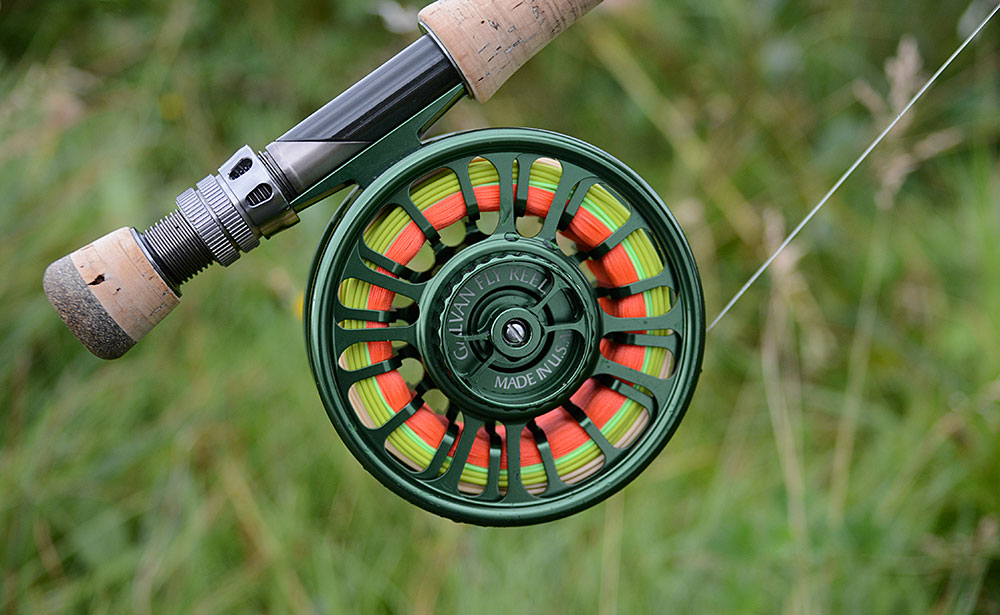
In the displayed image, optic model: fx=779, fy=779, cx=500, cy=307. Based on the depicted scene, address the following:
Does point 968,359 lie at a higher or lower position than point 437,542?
lower

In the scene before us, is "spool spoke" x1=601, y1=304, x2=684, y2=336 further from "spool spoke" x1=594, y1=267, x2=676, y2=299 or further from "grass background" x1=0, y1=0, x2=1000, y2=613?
"grass background" x1=0, y1=0, x2=1000, y2=613

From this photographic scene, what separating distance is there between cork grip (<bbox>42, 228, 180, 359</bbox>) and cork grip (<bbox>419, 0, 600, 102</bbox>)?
20.3 inches

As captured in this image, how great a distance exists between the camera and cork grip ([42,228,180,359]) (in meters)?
1.06

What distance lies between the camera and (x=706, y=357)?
2.74 meters

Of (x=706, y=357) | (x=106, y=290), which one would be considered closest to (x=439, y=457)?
(x=106, y=290)

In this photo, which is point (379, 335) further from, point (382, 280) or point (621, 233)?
point (621, 233)

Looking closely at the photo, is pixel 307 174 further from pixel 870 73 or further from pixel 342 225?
pixel 870 73

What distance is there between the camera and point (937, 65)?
310cm

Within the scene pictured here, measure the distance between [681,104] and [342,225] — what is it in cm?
225

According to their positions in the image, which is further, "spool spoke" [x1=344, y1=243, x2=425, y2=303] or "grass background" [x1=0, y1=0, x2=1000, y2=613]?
"grass background" [x1=0, y1=0, x2=1000, y2=613]

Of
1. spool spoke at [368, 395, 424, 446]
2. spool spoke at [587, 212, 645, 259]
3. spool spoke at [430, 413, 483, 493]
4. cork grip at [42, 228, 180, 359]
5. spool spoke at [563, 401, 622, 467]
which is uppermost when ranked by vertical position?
cork grip at [42, 228, 180, 359]

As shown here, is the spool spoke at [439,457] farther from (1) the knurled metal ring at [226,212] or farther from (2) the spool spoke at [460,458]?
(1) the knurled metal ring at [226,212]

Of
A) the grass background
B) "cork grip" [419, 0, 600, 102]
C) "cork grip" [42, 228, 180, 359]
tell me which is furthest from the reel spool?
the grass background

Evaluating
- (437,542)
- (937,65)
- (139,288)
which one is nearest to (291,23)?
(437,542)
